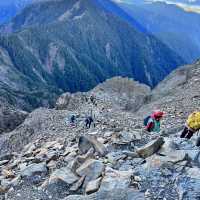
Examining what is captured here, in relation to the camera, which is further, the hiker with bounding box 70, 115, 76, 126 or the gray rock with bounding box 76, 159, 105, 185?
the hiker with bounding box 70, 115, 76, 126

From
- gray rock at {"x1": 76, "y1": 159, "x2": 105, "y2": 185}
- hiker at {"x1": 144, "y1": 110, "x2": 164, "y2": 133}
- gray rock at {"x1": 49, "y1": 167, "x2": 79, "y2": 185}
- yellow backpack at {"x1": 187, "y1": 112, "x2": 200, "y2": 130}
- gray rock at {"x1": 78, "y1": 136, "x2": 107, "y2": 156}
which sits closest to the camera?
gray rock at {"x1": 76, "y1": 159, "x2": 105, "y2": 185}

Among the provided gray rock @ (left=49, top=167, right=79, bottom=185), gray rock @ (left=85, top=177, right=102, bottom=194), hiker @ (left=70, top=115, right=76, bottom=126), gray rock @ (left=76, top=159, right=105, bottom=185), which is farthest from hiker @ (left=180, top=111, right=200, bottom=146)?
hiker @ (left=70, top=115, right=76, bottom=126)

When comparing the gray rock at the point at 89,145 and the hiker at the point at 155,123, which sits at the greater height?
the gray rock at the point at 89,145

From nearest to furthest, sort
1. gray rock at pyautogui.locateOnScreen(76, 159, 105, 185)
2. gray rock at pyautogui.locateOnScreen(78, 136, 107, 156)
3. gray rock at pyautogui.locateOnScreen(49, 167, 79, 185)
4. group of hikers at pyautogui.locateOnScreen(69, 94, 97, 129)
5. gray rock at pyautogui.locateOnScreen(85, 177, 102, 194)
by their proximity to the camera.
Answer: gray rock at pyautogui.locateOnScreen(85, 177, 102, 194) < gray rock at pyautogui.locateOnScreen(76, 159, 105, 185) < gray rock at pyautogui.locateOnScreen(49, 167, 79, 185) < gray rock at pyautogui.locateOnScreen(78, 136, 107, 156) < group of hikers at pyautogui.locateOnScreen(69, 94, 97, 129)

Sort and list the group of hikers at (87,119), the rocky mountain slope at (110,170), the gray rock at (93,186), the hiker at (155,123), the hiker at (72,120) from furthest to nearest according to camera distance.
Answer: the hiker at (72,120), the group of hikers at (87,119), the hiker at (155,123), the gray rock at (93,186), the rocky mountain slope at (110,170)

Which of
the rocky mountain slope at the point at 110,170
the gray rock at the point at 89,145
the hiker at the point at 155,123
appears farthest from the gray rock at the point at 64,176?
the hiker at the point at 155,123

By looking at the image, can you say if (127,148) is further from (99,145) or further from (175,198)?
(175,198)

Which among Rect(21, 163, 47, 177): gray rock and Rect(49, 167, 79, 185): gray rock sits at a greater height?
Rect(49, 167, 79, 185): gray rock

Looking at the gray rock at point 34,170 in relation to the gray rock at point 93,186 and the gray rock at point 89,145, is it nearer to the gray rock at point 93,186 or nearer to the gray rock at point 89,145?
the gray rock at point 89,145

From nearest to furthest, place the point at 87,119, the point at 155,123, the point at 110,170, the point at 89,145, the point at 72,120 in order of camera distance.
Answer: the point at 110,170, the point at 89,145, the point at 155,123, the point at 87,119, the point at 72,120

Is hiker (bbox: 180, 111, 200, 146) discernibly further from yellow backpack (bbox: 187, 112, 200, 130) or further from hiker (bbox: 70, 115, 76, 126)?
hiker (bbox: 70, 115, 76, 126)

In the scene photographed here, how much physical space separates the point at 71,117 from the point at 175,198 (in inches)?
868

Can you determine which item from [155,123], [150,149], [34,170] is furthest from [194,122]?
[34,170]

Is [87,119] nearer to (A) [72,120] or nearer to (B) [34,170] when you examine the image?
(A) [72,120]
